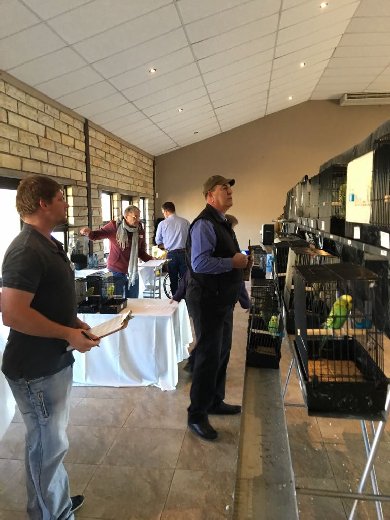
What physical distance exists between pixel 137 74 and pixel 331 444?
4.16 m

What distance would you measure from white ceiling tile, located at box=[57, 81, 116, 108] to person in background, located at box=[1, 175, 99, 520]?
333cm

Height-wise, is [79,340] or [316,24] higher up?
[316,24]

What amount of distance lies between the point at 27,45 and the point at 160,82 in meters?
2.19

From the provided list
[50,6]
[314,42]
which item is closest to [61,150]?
[50,6]

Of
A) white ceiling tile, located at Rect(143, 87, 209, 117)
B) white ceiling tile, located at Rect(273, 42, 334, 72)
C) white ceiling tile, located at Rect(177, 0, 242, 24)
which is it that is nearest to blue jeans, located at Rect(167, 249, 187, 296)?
white ceiling tile, located at Rect(143, 87, 209, 117)

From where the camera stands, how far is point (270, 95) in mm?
7891

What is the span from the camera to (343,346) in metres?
1.64

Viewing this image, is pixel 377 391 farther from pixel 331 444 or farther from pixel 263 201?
pixel 263 201

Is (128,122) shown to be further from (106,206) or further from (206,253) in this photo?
(206,253)

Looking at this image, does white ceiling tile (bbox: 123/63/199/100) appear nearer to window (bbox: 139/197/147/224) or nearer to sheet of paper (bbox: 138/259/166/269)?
sheet of paper (bbox: 138/259/166/269)

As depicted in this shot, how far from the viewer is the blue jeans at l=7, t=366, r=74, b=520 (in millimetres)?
1558

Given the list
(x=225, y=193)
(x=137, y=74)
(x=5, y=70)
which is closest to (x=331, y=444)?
(x=225, y=193)

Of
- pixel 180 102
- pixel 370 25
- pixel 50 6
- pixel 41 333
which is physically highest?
pixel 370 25

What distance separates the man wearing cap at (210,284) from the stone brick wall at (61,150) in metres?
2.11
